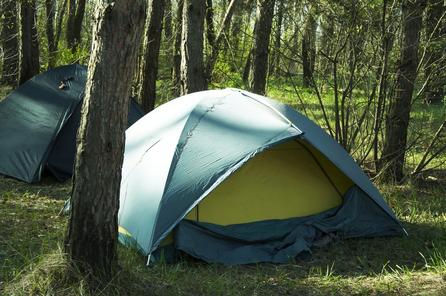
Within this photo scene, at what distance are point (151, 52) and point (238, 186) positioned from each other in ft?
16.9

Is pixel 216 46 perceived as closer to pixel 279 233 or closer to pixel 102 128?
pixel 279 233

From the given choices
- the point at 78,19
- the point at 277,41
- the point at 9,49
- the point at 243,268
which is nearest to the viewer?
the point at 243,268

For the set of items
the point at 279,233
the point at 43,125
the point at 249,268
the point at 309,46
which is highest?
the point at 309,46

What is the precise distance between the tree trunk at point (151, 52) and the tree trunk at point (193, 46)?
2.09 metres

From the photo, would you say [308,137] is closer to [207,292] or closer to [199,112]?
[199,112]

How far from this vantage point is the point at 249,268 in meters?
5.54

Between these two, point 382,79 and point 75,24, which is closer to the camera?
point 382,79

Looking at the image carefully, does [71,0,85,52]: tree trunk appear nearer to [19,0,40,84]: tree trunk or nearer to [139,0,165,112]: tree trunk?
[19,0,40,84]: tree trunk

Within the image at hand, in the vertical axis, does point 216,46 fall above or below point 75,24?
below

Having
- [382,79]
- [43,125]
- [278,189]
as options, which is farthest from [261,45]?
[278,189]

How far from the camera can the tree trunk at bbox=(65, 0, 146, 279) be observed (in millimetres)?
3986

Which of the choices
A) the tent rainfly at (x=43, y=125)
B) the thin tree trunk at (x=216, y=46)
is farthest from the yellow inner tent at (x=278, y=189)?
the thin tree trunk at (x=216, y=46)

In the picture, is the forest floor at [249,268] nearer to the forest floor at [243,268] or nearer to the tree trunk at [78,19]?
the forest floor at [243,268]

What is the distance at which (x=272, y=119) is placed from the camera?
6.12 metres
